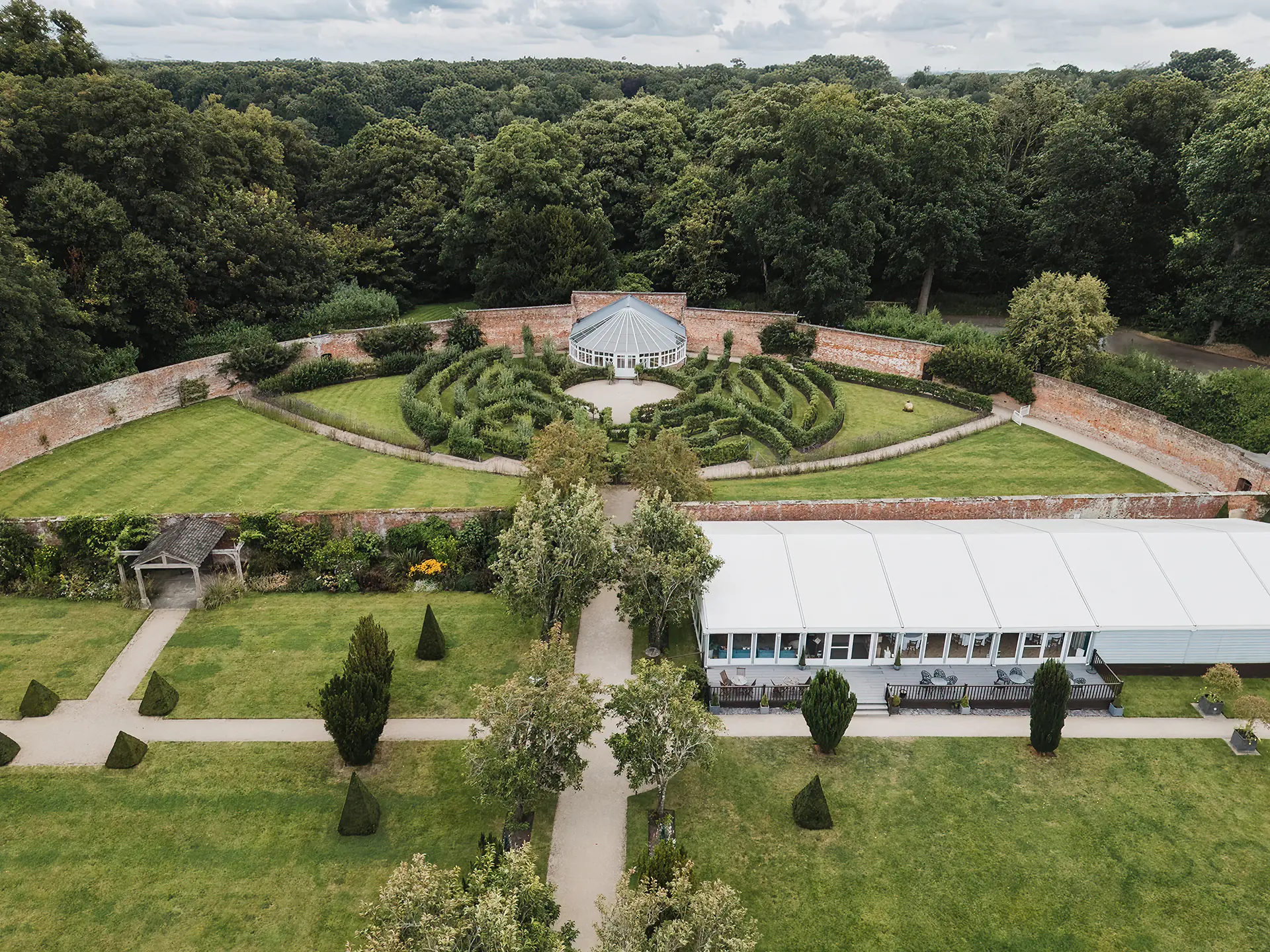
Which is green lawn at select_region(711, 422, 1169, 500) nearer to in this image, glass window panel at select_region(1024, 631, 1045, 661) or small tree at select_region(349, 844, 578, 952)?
glass window panel at select_region(1024, 631, 1045, 661)

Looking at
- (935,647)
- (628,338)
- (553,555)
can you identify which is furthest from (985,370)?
(553,555)

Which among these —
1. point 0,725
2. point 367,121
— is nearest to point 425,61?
point 367,121

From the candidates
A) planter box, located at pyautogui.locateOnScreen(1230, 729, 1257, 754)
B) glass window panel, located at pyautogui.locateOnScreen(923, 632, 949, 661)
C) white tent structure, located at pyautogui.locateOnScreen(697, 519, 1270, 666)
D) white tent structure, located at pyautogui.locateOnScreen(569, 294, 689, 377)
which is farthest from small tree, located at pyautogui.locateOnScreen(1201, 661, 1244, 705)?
white tent structure, located at pyautogui.locateOnScreen(569, 294, 689, 377)

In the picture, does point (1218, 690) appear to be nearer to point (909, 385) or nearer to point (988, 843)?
point (988, 843)

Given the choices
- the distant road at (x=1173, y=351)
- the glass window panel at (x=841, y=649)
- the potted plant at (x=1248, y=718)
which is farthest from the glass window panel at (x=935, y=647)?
the distant road at (x=1173, y=351)

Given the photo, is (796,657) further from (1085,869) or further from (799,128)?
(799,128)

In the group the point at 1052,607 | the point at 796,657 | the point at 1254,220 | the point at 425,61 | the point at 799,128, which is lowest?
the point at 796,657
